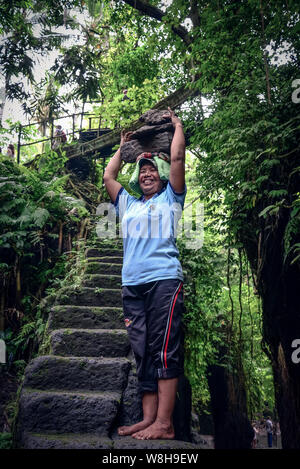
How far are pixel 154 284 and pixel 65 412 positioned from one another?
1.12m

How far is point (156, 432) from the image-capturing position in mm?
2125

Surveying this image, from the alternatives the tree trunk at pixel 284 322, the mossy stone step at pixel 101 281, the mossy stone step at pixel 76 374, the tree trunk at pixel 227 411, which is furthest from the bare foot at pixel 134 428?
the tree trunk at pixel 227 411

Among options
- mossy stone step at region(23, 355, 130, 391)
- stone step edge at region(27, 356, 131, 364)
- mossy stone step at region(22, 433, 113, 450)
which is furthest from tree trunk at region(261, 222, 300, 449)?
mossy stone step at region(22, 433, 113, 450)

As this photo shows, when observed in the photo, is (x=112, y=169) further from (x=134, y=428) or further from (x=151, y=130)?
(x=134, y=428)

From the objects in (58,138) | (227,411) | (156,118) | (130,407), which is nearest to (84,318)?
(130,407)

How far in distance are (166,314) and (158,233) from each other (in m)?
0.66

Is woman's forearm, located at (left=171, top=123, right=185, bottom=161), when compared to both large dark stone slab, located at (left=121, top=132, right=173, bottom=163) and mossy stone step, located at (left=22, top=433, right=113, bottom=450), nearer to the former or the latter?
large dark stone slab, located at (left=121, top=132, right=173, bottom=163)

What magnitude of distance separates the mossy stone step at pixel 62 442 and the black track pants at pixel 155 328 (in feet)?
1.45

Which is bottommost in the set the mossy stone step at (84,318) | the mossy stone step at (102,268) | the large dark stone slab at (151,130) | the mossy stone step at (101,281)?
the mossy stone step at (84,318)

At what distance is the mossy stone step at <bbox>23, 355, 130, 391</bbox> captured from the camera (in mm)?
2570

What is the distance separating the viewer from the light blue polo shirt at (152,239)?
251 cm

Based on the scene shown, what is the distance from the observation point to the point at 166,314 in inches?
93.0

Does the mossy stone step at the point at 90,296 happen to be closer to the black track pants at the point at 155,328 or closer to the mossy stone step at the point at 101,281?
the mossy stone step at the point at 101,281

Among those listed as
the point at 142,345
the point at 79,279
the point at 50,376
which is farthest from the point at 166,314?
the point at 79,279
